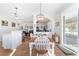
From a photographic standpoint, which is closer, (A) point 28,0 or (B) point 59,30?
(A) point 28,0

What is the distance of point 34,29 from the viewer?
7.90 feet

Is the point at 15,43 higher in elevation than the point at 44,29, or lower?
lower

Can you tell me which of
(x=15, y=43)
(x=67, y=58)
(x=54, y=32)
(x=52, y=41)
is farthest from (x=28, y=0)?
(x=15, y=43)

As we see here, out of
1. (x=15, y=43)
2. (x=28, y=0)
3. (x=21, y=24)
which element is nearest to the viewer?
(x=28, y=0)

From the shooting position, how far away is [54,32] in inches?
92.7

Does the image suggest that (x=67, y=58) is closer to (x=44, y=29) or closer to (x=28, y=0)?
(x=28, y=0)

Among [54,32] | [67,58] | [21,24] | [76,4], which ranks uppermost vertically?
[76,4]

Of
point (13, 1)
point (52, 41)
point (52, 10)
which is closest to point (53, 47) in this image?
point (52, 41)

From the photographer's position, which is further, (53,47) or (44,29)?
(44,29)

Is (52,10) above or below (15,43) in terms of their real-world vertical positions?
above

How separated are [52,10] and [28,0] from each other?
0.92 metres

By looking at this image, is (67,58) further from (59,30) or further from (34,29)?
(34,29)

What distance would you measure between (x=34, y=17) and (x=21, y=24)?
0.31 m

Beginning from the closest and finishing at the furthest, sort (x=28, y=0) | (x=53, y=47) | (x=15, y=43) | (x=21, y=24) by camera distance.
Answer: (x=28, y=0) < (x=53, y=47) < (x=21, y=24) < (x=15, y=43)
